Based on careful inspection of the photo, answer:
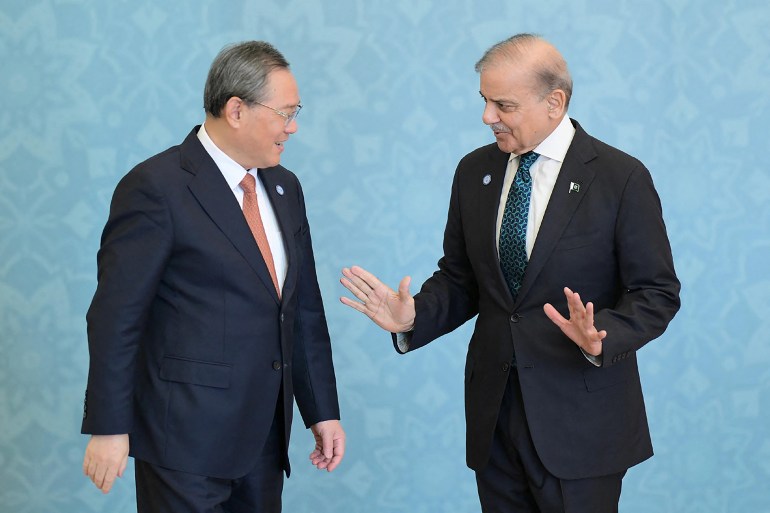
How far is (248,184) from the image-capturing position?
8.34ft

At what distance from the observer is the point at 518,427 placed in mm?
2531

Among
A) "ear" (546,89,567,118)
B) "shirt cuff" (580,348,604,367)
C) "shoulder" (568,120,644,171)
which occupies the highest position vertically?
"ear" (546,89,567,118)

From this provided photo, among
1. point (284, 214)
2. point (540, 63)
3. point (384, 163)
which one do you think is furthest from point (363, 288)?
point (384, 163)

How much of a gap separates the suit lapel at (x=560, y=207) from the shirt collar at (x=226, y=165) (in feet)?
2.39

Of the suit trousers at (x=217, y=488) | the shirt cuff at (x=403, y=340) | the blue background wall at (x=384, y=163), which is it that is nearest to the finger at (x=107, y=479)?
the suit trousers at (x=217, y=488)

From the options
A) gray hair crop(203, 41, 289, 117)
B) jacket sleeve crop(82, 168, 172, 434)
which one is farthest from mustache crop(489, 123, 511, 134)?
jacket sleeve crop(82, 168, 172, 434)

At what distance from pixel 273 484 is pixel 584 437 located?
2.55ft

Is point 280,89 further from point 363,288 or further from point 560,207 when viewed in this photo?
point 560,207

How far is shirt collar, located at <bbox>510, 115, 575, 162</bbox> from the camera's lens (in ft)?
8.41

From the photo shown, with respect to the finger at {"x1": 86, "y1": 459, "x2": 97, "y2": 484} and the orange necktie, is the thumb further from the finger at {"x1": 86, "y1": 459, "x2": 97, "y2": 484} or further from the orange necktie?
the finger at {"x1": 86, "y1": 459, "x2": 97, "y2": 484}

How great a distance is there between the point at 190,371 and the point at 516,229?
85cm

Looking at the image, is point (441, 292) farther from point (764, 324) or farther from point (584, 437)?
point (764, 324)

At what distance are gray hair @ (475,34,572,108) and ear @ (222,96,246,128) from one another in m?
0.62

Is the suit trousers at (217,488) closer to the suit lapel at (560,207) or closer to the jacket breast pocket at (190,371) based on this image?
the jacket breast pocket at (190,371)
